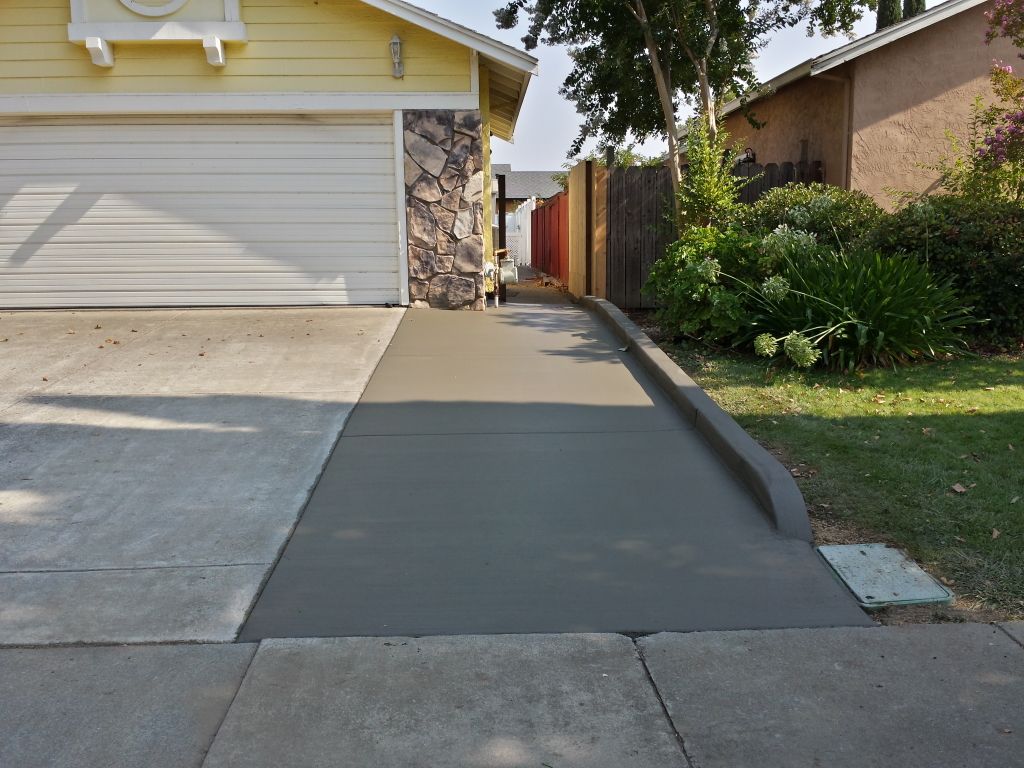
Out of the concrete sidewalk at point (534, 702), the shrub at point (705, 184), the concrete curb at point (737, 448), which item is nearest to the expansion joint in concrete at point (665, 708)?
the concrete sidewalk at point (534, 702)

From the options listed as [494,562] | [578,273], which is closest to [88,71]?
[578,273]

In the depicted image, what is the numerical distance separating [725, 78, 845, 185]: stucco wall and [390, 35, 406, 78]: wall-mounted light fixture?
558 centimetres

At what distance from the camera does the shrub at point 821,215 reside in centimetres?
1017

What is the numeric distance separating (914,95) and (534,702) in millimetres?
13700

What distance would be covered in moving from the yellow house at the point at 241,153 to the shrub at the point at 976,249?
15.8 ft

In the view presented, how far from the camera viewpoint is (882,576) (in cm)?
441

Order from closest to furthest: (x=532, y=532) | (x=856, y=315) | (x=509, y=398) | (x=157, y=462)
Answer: (x=532, y=532)
(x=157, y=462)
(x=509, y=398)
(x=856, y=315)

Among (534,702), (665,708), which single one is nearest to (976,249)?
(665,708)

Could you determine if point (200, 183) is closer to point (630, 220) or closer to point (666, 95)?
point (630, 220)

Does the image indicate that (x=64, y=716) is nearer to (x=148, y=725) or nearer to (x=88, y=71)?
(x=148, y=725)

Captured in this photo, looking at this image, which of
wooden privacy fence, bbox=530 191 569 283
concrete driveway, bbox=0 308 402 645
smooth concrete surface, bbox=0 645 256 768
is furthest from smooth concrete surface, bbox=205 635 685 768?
wooden privacy fence, bbox=530 191 569 283

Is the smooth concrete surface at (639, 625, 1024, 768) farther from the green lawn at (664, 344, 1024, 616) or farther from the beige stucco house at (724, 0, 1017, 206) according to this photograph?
the beige stucco house at (724, 0, 1017, 206)

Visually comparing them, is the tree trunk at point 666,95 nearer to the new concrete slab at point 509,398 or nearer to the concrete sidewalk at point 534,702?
the new concrete slab at point 509,398

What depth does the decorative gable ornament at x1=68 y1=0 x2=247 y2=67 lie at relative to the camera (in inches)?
434
